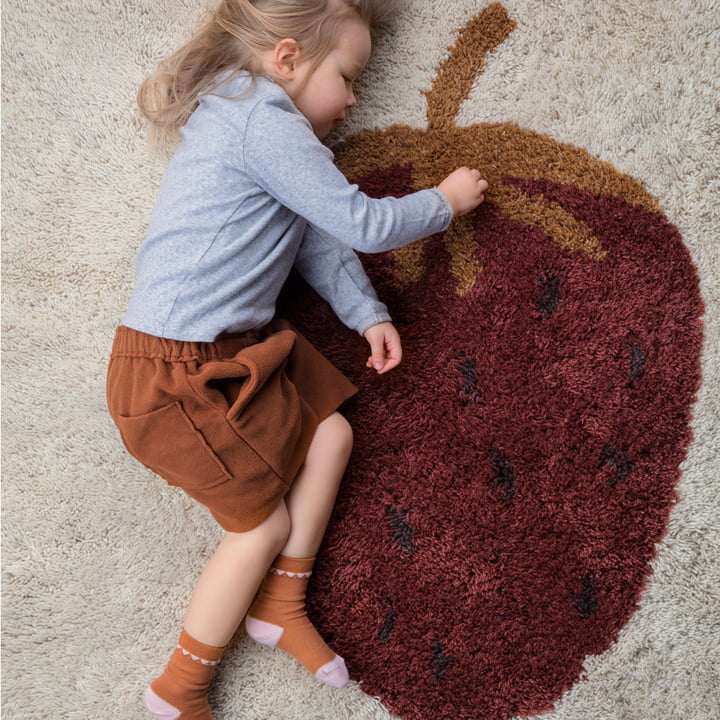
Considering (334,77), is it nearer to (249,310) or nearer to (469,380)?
(249,310)

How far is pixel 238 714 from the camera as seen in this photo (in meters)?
0.91

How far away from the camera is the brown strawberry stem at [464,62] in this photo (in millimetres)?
911

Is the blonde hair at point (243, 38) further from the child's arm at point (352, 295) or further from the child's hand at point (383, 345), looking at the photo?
the child's hand at point (383, 345)

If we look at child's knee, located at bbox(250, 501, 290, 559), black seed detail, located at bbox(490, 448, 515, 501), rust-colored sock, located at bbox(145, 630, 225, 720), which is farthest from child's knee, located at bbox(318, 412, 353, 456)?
rust-colored sock, located at bbox(145, 630, 225, 720)

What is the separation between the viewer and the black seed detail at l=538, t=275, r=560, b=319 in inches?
35.4

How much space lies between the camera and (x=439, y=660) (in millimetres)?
887

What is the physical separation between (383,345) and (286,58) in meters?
0.40

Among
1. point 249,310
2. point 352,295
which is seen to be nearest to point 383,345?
point 352,295

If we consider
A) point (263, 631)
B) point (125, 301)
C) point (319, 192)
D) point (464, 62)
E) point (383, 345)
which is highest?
point (464, 62)

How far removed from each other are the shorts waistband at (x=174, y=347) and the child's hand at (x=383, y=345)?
18 centimetres

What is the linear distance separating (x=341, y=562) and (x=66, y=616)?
0.42 metres

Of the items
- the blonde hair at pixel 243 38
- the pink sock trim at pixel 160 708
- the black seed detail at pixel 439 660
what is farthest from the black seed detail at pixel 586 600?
the blonde hair at pixel 243 38

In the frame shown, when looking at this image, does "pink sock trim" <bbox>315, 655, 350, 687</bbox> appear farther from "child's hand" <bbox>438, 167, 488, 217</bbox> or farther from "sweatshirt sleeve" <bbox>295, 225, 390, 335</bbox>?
"child's hand" <bbox>438, 167, 488, 217</bbox>

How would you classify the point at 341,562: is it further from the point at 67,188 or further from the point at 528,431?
the point at 67,188
